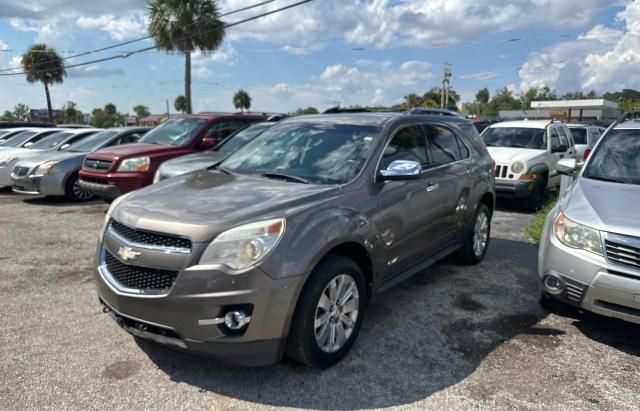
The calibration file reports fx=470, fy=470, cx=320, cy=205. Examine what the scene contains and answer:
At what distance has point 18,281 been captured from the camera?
4.92 meters

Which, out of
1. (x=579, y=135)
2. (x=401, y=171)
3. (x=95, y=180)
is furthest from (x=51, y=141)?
(x=579, y=135)

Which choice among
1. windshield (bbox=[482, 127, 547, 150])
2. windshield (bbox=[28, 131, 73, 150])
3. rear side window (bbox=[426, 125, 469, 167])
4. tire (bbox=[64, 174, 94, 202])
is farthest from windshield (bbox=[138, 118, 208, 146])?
windshield (bbox=[482, 127, 547, 150])

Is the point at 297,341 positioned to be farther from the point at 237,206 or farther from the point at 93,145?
the point at 93,145

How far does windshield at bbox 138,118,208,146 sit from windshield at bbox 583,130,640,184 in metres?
6.59

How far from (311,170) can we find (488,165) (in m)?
2.92

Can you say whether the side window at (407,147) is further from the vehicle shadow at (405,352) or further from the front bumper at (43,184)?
the front bumper at (43,184)

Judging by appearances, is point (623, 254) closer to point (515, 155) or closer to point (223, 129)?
point (515, 155)

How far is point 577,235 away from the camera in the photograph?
3.60m

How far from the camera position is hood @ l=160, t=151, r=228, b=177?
6.97 meters

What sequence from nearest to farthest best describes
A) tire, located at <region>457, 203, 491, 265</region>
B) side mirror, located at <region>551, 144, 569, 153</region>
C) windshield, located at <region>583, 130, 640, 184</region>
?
1. windshield, located at <region>583, 130, 640, 184</region>
2. tire, located at <region>457, 203, 491, 265</region>
3. side mirror, located at <region>551, 144, 569, 153</region>

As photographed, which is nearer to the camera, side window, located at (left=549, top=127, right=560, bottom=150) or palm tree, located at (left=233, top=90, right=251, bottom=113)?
side window, located at (left=549, top=127, right=560, bottom=150)

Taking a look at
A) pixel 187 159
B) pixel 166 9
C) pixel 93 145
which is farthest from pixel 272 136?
pixel 166 9

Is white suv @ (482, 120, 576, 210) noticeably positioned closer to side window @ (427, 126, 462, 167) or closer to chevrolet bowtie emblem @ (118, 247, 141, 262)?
side window @ (427, 126, 462, 167)

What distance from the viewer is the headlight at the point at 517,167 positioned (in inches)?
354
